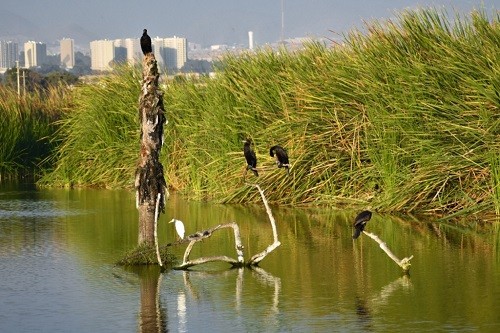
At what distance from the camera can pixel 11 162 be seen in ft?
83.9

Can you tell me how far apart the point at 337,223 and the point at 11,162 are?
38.3 feet

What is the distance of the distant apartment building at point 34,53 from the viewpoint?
138 m

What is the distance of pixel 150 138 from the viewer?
12.1 meters

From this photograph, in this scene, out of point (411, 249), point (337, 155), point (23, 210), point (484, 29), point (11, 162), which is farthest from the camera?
point (11, 162)

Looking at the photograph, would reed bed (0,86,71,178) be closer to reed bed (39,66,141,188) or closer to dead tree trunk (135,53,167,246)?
reed bed (39,66,141,188)

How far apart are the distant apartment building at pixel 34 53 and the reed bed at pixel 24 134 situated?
108433 mm

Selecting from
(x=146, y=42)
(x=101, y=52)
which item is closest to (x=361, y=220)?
(x=146, y=42)

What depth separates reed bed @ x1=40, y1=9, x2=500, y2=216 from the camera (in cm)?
1524

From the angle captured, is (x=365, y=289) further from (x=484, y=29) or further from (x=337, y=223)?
(x=484, y=29)

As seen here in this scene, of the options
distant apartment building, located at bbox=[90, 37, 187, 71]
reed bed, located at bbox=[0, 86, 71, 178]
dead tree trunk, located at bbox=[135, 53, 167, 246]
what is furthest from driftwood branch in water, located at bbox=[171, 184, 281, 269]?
distant apartment building, located at bbox=[90, 37, 187, 71]

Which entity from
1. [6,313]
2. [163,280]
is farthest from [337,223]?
[6,313]

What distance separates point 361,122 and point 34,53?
129m

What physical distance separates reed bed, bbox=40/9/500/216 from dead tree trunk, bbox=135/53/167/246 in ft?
14.6

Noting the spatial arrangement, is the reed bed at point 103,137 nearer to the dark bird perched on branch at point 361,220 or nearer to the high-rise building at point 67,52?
the dark bird perched on branch at point 361,220
